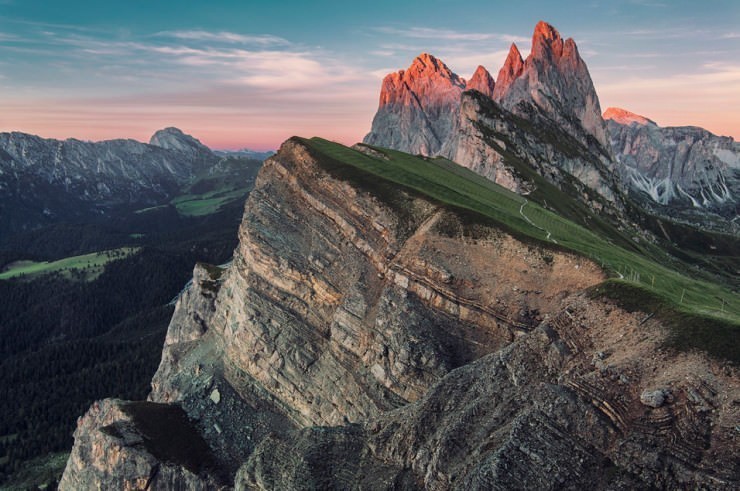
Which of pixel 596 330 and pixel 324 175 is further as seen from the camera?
pixel 324 175

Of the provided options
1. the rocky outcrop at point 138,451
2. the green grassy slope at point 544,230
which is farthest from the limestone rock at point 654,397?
the rocky outcrop at point 138,451

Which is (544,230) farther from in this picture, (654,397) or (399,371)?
(654,397)

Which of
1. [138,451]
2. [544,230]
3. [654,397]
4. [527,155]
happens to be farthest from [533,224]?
[527,155]

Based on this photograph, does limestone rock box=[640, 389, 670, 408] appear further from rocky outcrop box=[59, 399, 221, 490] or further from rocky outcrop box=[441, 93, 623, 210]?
rocky outcrop box=[441, 93, 623, 210]

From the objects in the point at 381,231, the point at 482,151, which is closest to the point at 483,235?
the point at 381,231

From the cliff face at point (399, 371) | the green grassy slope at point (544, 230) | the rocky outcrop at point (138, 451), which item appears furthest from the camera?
the rocky outcrop at point (138, 451)

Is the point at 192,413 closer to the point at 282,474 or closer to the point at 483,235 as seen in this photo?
the point at 282,474

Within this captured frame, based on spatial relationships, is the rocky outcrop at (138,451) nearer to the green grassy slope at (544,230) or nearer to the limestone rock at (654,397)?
the green grassy slope at (544,230)
